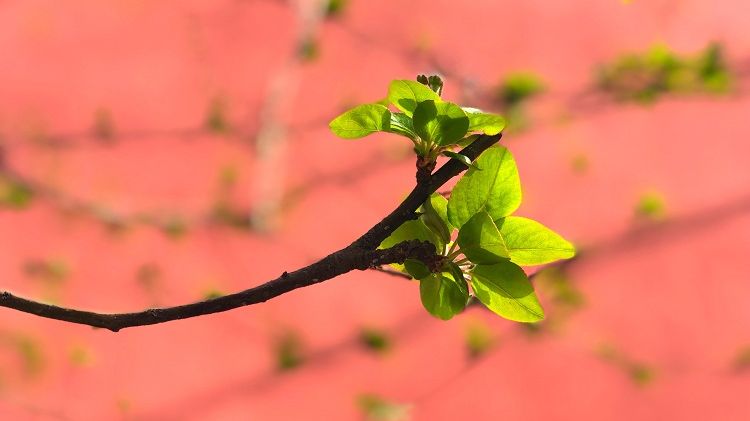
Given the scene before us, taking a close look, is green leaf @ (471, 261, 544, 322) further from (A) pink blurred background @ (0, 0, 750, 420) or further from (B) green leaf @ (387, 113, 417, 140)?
(A) pink blurred background @ (0, 0, 750, 420)

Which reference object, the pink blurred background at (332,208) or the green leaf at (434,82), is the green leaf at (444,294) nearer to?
the green leaf at (434,82)

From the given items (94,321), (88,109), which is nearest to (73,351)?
(88,109)

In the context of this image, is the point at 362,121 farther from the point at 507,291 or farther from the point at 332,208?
the point at 332,208

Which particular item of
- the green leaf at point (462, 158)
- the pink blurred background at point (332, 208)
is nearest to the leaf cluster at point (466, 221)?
the green leaf at point (462, 158)

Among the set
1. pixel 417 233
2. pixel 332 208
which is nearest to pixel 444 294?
pixel 417 233

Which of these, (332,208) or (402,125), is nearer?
(402,125)

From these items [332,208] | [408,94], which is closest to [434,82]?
[408,94]

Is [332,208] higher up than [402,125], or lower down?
higher up
